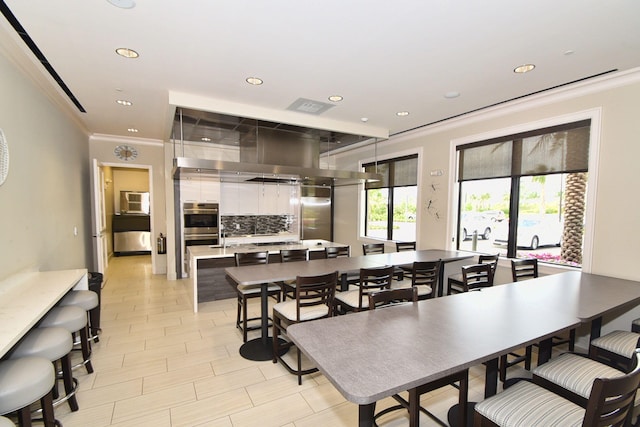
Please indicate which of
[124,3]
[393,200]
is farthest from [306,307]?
[393,200]

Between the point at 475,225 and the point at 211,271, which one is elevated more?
the point at 475,225

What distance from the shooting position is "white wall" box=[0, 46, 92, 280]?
2547mm

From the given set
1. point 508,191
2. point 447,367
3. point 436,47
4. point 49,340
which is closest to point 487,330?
point 447,367

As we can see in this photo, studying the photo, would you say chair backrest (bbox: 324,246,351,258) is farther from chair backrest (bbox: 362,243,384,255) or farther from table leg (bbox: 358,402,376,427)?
table leg (bbox: 358,402,376,427)

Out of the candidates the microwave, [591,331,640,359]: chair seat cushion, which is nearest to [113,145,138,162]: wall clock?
the microwave

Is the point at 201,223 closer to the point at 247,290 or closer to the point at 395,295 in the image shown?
the point at 247,290

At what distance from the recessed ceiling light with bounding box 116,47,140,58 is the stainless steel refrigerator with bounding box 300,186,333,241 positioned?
15.1 feet

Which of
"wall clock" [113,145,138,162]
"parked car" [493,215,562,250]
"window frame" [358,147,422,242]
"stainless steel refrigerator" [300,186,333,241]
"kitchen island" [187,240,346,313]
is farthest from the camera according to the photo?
"stainless steel refrigerator" [300,186,333,241]

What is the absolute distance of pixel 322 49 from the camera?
253 centimetres

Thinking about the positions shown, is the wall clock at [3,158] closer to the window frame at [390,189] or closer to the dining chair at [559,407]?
the dining chair at [559,407]

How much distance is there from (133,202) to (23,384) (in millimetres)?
8731

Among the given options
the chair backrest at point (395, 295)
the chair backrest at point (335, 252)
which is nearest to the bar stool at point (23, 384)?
the chair backrest at point (395, 295)

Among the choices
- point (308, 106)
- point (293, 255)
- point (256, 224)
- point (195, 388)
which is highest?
point (308, 106)

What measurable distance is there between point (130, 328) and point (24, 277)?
53.5 inches
